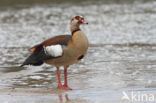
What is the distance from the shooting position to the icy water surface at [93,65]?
8578 millimetres

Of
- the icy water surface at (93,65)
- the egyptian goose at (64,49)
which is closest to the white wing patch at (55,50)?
the egyptian goose at (64,49)

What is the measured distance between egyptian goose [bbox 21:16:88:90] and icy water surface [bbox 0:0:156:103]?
0.61 metres

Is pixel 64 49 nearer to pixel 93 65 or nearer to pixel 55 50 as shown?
pixel 55 50

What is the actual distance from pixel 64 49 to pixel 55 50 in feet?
0.60

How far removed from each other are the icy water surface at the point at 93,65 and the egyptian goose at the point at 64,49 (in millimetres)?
607

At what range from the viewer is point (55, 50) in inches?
351

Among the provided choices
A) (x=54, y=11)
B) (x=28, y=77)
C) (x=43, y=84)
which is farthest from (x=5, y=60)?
(x=54, y=11)

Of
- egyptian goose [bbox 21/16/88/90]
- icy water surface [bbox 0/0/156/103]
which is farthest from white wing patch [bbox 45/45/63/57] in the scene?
icy water surface [bbox 0/0/156/103]

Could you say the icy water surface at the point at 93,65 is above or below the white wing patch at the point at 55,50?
below

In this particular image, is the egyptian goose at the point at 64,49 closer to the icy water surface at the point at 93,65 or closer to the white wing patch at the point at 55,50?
the white wing patch at the point at 55,50

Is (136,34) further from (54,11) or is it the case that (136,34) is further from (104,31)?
(54,11)

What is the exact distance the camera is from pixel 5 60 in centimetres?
1340

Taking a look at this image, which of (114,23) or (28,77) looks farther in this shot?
(114,23)

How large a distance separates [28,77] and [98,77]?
169 cm
